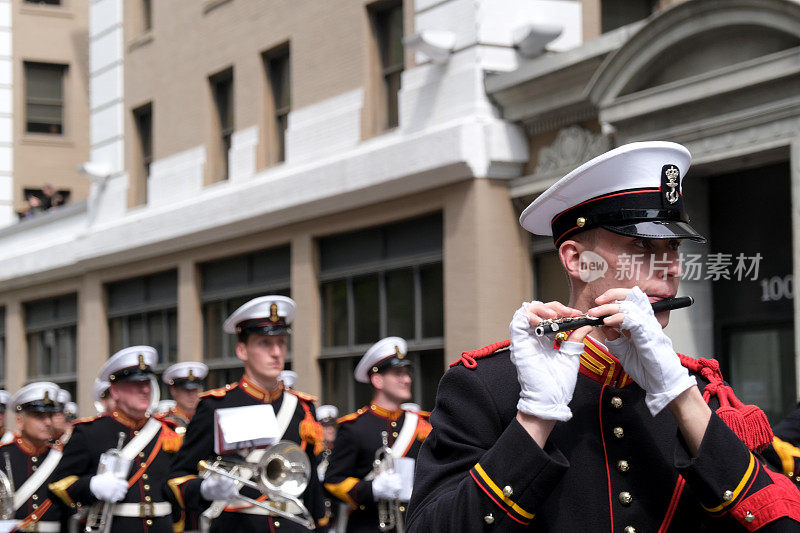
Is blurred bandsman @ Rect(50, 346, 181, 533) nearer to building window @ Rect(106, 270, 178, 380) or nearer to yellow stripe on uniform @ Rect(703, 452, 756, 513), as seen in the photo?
yellow stripe on uniform @ Rect(703, 452, 756, 513)

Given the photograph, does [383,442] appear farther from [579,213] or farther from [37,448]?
[579,213]

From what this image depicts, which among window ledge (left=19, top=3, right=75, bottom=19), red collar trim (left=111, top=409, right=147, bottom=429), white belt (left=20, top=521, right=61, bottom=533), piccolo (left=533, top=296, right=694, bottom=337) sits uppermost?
window ledge (left=19, top=3, right=75, bottom=19)

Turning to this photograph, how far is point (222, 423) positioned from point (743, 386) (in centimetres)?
631

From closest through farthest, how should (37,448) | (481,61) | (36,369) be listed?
(37,448), (481,61), (36,369)

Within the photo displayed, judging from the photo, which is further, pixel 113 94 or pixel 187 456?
pixel 113 94

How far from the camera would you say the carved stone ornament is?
45.8ft

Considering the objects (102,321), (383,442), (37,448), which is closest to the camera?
(383,442)

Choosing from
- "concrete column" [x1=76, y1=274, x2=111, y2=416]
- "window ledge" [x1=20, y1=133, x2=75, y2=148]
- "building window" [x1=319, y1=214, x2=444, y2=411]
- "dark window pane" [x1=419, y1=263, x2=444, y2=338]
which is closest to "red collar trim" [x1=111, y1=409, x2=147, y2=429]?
"building window" [x1=319, y1=214, x2=444, y2=411]

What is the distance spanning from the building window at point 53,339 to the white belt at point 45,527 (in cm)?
1487

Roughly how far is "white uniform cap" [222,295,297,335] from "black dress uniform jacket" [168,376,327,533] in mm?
395

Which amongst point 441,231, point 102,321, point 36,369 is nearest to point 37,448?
point 441,231

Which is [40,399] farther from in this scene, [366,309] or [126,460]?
[366,309]

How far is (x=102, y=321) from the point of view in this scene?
2475 centimetres

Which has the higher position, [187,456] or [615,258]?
[615,258]
